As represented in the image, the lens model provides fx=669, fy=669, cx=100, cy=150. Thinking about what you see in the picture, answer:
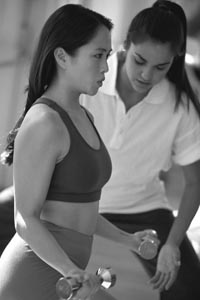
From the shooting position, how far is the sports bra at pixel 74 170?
141 cm

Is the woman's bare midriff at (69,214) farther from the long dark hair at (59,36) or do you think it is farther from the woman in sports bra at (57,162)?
the long dark hair at (59,36)

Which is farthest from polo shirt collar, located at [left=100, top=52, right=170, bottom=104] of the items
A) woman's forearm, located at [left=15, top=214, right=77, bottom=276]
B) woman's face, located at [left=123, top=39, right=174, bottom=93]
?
woman's forearm, located at [left=15, top=214, right=77, bottom=276]

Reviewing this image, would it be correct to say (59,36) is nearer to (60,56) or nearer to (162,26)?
(60,56)

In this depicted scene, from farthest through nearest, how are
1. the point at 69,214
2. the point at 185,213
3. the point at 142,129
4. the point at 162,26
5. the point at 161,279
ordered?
A: the point at 142,129 → the point at 185,213 → the point at 162,26 → the point at 161,279 → the point at 69,214

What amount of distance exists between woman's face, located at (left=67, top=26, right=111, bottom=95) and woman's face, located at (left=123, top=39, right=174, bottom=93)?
512 mm

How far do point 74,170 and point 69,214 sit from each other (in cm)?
10

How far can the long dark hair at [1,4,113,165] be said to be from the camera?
4.76 feet

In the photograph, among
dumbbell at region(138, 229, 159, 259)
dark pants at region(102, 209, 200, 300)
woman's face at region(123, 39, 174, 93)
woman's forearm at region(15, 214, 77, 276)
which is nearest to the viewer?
woman's forearm at region(15, 214, 77, 276)

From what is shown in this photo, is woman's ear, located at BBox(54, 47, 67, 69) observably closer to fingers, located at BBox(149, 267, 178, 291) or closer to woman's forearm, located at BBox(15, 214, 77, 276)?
woman's forearm, located at BBox(15, 214, 77, 276)

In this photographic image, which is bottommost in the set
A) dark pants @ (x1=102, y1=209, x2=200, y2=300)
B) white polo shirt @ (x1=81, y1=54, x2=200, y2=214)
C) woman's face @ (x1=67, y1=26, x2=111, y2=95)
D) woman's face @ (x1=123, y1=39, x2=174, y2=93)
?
dark pants @ (x1=102, y1=209, x2=200, y2=300)

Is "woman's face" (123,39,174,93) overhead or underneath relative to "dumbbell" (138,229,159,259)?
overhead

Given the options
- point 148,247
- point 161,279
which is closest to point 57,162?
point 148,247

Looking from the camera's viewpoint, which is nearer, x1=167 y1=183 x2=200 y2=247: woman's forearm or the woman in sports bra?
the woman in sports bra

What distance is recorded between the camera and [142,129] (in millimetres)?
2201
